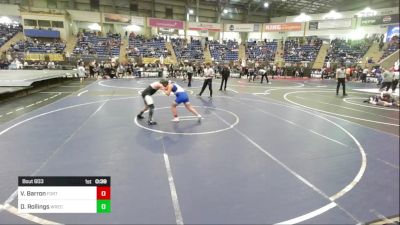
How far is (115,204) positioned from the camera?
3615 millimetres

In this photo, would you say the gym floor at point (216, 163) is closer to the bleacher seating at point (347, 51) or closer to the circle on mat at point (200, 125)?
the circle on mat at point (200, 125)

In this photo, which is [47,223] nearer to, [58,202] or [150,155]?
[58,202]

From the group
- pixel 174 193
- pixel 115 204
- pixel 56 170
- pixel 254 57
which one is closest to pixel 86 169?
pixel 56 170

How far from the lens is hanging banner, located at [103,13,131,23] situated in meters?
35.1

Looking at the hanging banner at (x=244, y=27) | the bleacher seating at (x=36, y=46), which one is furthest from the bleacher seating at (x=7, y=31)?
the hanging banner at (x=244, y=27)

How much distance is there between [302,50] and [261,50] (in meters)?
5.26

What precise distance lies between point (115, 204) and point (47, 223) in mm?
793

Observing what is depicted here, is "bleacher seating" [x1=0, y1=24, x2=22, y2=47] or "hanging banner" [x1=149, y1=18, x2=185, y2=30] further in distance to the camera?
"hanging banner" [x1=149, y1=18, x2=185, y2=30]

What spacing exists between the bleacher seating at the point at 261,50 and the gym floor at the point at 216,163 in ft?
90.7

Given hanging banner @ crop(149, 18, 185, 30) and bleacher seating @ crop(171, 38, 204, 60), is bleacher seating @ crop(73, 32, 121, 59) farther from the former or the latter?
bleacher seating @ crop(171, 38, 204, 60)

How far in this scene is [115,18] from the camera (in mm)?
35469

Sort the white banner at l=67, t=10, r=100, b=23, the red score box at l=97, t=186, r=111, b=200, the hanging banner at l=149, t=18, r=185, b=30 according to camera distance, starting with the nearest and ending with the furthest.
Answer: the red score box at l=97, t=186, r=111, b=200, the white banner at l=67, t=10, r=100, b=23, the hanging banner at l=149, t=18, r=185, b=30

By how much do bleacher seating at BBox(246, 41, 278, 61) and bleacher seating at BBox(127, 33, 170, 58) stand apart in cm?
1138

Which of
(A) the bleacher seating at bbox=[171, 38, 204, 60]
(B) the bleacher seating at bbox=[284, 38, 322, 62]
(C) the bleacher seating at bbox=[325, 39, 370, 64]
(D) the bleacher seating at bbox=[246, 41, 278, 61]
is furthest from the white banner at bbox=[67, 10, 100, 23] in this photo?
(C) the bleacher seating at bbox=[325, 39, 370, 64]
